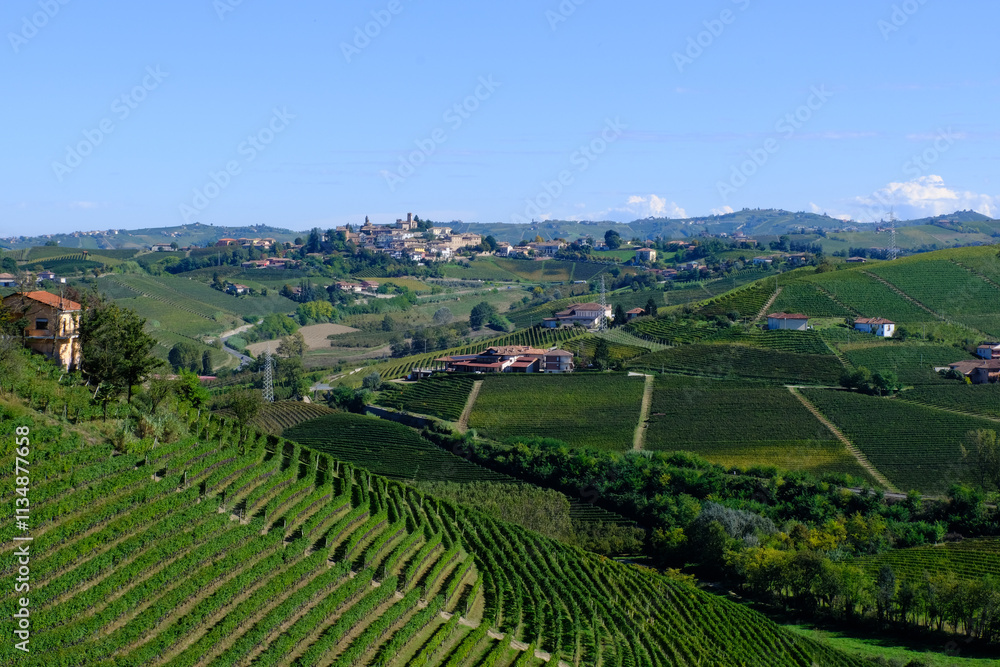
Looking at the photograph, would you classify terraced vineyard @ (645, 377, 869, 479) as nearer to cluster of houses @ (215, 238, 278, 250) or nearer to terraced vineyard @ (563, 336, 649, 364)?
terraced vineyard @ (563, 336, 649, 364)

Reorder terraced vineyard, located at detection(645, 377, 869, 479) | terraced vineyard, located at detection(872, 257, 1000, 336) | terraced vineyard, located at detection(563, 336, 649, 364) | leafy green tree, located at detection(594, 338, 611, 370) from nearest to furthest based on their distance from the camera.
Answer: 1. terraced vineyard, located at detection(645, 377, 869, 479)
2. leafy green tree, located at detection(594, 338, 611, 370)
3. terraced vineyard, located at detection(563, 336, 649, 364)
4. terraced vineyard, located at detection(872, 257, 1000, 336)

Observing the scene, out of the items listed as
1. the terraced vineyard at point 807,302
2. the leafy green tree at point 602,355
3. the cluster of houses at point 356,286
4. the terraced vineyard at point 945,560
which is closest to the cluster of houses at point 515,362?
the leafy green tree at point 602,355

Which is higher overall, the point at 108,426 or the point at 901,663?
the point at 108,426

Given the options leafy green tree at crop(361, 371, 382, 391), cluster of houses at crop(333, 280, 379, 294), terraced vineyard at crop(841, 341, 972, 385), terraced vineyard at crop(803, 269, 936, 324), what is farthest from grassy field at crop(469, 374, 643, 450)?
cluster of houses at crop(333, 280, 379, 294)

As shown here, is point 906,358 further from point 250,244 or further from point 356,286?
point 250,244

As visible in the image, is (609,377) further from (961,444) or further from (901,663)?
(901,663)

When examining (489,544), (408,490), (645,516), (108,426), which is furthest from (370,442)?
(108,426)
